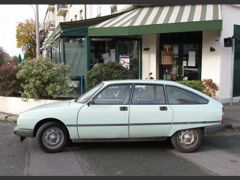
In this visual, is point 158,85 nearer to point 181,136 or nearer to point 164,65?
point 181,136

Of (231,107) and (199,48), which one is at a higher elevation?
(199,48)

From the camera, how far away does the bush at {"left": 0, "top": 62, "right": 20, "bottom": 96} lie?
1140 centimetres

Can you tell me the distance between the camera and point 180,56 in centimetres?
A: 1422

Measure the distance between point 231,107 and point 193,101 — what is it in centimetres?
589

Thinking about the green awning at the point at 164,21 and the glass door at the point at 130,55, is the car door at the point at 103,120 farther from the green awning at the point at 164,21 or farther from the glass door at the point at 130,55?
the glass door at the point at 130,55

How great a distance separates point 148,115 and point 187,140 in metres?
1.00

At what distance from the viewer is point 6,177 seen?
529 centimetres

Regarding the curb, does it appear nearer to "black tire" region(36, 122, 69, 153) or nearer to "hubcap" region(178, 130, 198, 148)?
"black tire" region(36, 122, 69, 153)

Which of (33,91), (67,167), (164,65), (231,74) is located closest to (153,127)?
(67,167)

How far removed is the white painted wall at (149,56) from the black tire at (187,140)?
801cm

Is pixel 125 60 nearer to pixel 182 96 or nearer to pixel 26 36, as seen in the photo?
pixel 182 96

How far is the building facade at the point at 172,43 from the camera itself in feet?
40.4

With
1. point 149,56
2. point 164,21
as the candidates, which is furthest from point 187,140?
point 149,56

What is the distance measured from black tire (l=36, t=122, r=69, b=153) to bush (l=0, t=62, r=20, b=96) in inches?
207
